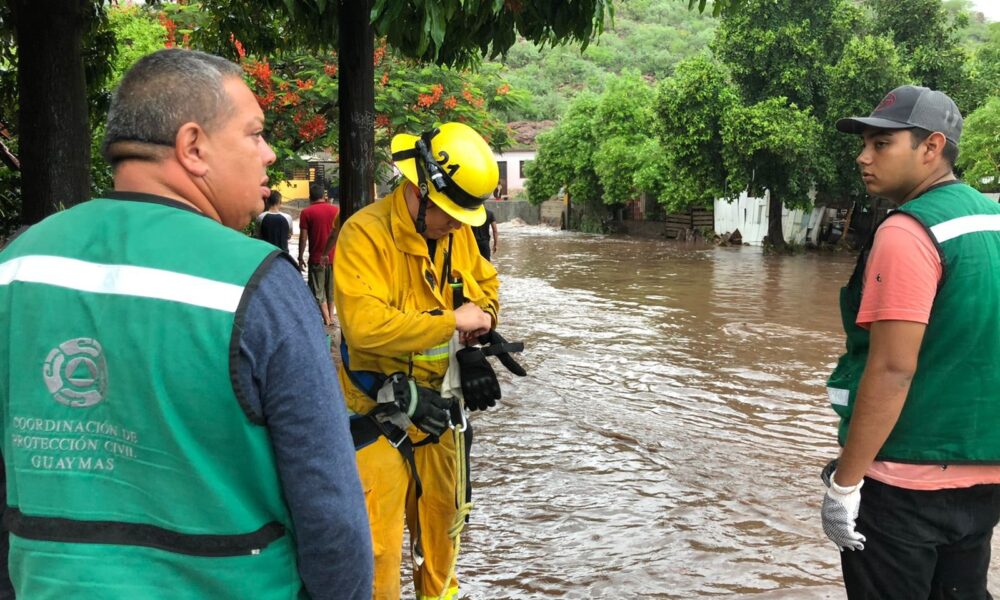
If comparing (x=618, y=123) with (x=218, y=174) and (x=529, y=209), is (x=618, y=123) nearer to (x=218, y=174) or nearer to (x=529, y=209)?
(x=529, y=209)

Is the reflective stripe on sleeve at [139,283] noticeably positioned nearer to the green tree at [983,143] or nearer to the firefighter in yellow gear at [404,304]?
the firefighter in yellow gear at [404,304]

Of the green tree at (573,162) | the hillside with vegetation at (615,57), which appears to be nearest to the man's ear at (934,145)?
the green tree at (573,162)

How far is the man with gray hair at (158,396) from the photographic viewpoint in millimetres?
1454

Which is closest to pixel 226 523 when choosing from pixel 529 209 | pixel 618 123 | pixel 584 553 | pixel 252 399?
pixel 252 399

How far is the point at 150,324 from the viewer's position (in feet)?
4.74

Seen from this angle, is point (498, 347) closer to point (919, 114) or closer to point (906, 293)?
point (906, 293)

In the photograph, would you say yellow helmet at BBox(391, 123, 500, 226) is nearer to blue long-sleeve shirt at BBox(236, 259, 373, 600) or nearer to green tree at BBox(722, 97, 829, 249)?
blue long-sleeve shirt at BBox(236, 259, 373, 600)

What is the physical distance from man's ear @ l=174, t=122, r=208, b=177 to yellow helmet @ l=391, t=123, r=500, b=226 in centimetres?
166

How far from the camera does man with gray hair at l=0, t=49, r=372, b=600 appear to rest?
145 centimetres

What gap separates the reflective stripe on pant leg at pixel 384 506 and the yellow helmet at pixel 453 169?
3.10ft

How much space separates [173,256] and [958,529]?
231cm

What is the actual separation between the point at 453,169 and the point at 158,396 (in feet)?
6.41

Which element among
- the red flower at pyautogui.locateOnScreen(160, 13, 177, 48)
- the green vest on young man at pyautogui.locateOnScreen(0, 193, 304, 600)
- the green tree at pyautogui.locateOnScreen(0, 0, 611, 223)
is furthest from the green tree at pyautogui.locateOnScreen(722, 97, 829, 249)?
the green vest on young man at pyautogui.locateOnScreen(0, 193, 304, 600)

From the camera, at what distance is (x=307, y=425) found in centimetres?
153
